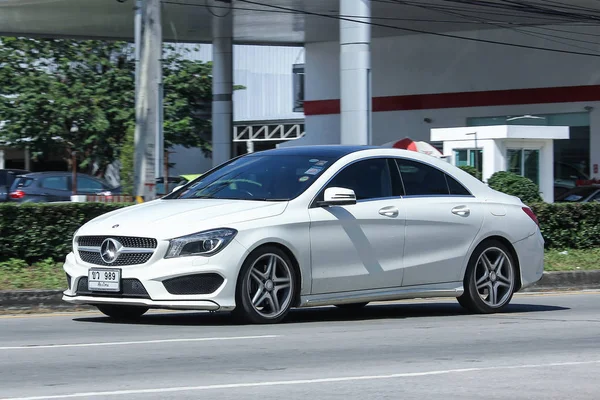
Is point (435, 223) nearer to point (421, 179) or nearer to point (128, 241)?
point (421, 179)

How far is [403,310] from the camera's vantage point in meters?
11.6

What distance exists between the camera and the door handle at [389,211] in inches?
398

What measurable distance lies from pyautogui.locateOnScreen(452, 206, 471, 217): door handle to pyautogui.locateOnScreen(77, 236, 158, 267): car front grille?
3.24 m

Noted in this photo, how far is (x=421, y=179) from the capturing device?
1066cm

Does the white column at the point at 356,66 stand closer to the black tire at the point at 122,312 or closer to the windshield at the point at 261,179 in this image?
the windshield at the point at 261,179

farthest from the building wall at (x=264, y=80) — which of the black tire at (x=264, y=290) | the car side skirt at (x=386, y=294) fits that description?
the black tire at (x=264, y=290)

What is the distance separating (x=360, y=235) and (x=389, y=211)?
43 cm

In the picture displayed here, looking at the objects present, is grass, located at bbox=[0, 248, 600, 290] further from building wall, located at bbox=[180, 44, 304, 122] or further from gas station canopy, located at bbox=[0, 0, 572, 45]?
building wall, located at bbox=[180, 44, 304, 122]

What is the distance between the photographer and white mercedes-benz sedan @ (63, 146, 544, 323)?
29.3 feet

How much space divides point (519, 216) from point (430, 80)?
28.8 meters

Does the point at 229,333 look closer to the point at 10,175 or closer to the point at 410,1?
the point at 410,1

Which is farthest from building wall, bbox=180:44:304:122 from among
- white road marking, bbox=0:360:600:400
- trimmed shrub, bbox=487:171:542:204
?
white road marking, bbox=0:360:600:400

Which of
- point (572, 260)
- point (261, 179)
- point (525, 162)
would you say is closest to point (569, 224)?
point (572, 260)

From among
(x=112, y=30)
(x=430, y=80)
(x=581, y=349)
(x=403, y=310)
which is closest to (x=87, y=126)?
(x=112, y=30)
